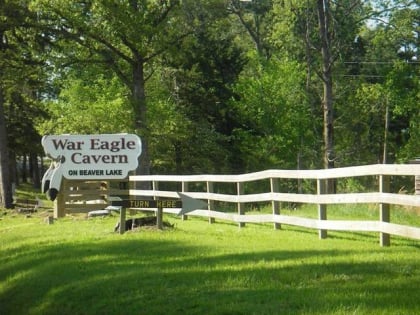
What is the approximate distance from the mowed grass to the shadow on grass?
0.5 inches

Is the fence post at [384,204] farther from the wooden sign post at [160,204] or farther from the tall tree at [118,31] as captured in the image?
the tall tree at [118,31]

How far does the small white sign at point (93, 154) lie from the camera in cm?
1767

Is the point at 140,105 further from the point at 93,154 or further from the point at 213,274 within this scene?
the point at 213,274

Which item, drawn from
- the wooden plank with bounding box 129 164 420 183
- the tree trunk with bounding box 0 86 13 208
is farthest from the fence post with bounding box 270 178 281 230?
the tree trunk with bounding box 0 86 13 208

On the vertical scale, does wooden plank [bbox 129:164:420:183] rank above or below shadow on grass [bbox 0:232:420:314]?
above

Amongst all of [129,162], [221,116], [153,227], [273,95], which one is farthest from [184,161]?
[153,227]

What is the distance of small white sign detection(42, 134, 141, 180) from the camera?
17672mm

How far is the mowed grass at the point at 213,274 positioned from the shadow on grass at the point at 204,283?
0.01 metres

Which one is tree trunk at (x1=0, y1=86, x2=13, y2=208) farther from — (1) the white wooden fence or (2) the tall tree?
(1) the white wooden fence

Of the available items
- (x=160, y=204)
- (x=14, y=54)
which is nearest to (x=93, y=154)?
(x=160, y=204)

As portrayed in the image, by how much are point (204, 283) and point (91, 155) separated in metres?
10.8

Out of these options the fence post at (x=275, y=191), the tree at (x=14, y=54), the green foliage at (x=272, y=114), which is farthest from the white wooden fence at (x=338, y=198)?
the green foliage at (x=272, y=114)

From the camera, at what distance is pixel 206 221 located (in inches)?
609

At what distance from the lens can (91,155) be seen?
17719 millimetres
